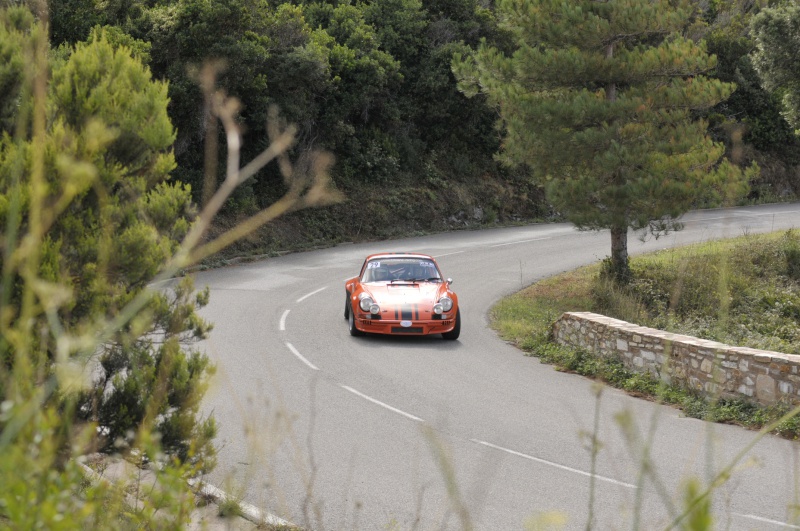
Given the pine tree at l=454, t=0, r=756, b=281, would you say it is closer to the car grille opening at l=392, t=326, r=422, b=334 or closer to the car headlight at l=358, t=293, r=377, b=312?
the car grille opening at l=392, t=326, r=422, b=334

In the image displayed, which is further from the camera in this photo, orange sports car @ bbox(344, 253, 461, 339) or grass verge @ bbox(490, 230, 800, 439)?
orange sports car @ bbox(344, 253, 461, 339)

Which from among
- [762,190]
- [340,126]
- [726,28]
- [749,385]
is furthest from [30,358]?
[726,28]

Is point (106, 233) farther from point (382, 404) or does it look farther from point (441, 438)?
point (382, 404)

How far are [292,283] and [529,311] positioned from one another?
6.92m

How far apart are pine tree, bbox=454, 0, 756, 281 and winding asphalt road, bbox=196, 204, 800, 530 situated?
13.6ft

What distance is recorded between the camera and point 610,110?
2075 cm

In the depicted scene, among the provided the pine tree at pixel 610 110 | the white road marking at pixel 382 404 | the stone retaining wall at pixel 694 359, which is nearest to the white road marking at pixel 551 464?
the white road marking at pixel 382 404

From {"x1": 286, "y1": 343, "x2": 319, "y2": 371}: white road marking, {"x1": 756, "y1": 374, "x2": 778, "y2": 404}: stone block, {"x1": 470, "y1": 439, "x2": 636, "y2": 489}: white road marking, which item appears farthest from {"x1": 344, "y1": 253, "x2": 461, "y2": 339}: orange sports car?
{"x1": 756, "y1": 374, "x2": 778, "y2": 404}: stone block

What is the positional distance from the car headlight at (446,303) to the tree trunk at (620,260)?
8.13 m

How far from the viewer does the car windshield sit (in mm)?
17016

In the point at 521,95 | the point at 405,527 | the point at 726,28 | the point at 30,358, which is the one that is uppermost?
the point at 726,28

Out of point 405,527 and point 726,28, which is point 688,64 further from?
point 726,28

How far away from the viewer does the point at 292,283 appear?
23.1 m

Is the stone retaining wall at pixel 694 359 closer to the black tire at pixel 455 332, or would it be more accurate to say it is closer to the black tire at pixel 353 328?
the black tire at pixel 455 332
